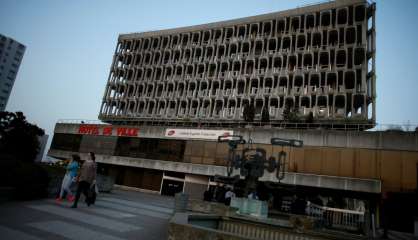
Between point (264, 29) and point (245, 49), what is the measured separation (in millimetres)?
4435

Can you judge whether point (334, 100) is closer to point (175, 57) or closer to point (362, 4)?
point (362, 4)

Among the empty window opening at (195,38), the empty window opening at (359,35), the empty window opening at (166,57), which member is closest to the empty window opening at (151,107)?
the empty window opening at (166,57)

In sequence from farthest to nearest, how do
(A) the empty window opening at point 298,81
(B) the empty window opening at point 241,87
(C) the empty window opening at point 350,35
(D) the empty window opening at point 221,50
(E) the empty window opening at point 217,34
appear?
1. (E) the empty window opening at point 217,34
2. (D) the empty window opening at point 221,50
3. (B) the empty window opening at point 241,87
4. (A) the empty window opening at point 298,81
5. (C) the empty window opening at point 350,35

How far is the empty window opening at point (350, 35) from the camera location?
37031 mm

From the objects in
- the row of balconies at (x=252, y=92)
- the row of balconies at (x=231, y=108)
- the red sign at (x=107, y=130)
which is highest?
the row of balconies at (x=252, y=92)

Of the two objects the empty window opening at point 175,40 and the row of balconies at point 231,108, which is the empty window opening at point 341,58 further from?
the empty window opening at point 175,40

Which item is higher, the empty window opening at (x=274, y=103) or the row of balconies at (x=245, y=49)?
the row of balconies at (x=245, y=49)

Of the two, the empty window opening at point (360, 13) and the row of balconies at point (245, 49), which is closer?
the empty window opening at point (360, 13)

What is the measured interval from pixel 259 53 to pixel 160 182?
24290mm

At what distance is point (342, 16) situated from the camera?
3916 cm

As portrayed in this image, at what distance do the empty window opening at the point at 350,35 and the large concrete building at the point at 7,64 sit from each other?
5387 inches

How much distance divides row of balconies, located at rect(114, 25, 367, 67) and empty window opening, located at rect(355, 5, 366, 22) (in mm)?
2900

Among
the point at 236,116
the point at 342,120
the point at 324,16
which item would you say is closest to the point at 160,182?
the point at 236,116

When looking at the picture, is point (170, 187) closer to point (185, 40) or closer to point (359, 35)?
point (185, 40)
